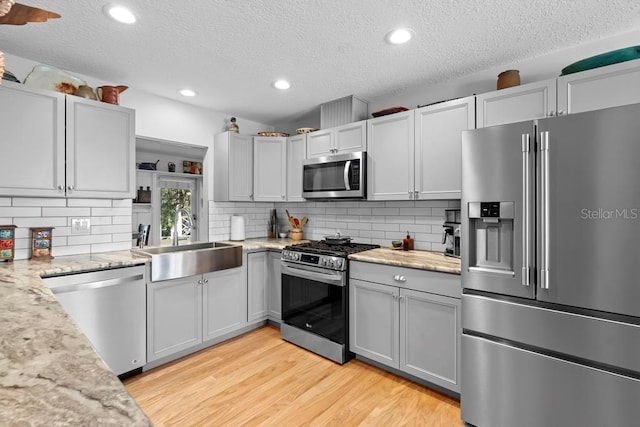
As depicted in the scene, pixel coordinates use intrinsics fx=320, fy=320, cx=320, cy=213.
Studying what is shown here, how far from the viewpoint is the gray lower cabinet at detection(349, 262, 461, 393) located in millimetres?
2172

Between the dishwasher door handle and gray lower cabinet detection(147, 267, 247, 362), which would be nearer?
the dishwasher door handle

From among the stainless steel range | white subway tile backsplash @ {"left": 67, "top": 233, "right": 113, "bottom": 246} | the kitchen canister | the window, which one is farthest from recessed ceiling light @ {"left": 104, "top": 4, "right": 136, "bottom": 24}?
the window

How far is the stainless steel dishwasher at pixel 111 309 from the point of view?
2.13 meters

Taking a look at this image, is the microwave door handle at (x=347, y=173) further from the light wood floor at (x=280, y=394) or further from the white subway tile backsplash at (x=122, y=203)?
the white subway tile backsplash at (x=122, y=203)

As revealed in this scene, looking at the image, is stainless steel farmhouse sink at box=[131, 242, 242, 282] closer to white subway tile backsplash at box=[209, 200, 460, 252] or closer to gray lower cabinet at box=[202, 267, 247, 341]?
gray lower cabinet at box=[202, 267, 247, 341]

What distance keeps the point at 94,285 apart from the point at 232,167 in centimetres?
179

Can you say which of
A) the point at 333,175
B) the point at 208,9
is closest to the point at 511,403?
the point at 333,175

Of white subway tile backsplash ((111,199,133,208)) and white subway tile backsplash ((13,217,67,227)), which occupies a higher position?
white subway tile backsplash ((111,199,133,208))

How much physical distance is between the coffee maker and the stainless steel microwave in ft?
2.55

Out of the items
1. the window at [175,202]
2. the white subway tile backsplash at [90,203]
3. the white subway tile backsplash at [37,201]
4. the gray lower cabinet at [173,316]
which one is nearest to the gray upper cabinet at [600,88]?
the gray lower cabinet at [173,316]

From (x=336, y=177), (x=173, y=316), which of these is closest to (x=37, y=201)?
(x=173, y=316)

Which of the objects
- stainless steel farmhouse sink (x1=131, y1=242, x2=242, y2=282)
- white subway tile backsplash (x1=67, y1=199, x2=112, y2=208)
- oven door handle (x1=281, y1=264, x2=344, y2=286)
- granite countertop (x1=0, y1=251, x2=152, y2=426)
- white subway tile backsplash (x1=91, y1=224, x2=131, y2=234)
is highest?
white subway tile backsplash (x1=67, y1=199, x2=112, y2=208)

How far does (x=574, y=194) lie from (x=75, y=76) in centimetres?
362

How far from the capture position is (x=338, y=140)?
325 cm
